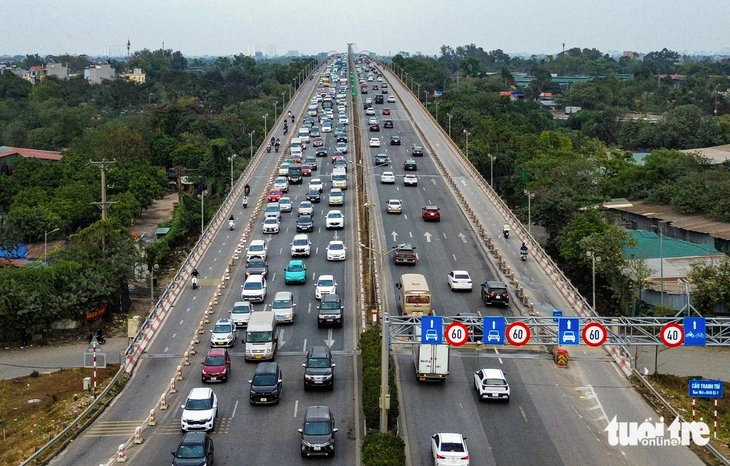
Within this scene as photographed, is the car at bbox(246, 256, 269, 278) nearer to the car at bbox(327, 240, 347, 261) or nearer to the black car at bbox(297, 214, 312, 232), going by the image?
the car at bbox(327, 240, 347, 261)

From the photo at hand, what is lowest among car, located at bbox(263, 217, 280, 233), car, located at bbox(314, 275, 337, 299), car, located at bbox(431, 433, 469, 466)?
car, located at bbox(431, 433, 469, 466)

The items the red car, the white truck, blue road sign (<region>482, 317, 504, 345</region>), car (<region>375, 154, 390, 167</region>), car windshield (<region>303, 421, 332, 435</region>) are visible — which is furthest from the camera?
car (<region>375, 154, 390, 167</region>)

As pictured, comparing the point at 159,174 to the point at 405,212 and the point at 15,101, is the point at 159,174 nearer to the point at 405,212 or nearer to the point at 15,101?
the point at 405,212

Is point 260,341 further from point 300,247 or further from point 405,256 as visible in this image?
point 300,247

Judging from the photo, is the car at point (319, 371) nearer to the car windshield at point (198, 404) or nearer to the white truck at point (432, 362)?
the white truck at point (432, 362)

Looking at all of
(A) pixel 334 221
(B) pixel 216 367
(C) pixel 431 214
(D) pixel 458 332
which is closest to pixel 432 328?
(D) pixel 458 332

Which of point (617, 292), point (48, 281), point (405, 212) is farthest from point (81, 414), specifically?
point (405, 212)

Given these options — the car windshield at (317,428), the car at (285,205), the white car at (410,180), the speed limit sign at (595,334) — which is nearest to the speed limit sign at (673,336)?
the speed limit sign at (595,334)

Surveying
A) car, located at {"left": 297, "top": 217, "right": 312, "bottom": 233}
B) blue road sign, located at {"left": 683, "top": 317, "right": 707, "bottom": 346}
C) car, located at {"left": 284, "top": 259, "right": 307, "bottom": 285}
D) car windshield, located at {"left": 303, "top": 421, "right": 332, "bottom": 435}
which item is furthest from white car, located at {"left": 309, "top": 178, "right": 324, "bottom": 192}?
car windshield, located at {"left": 303, "top": 421, "right": 332, "bottom": 435}
